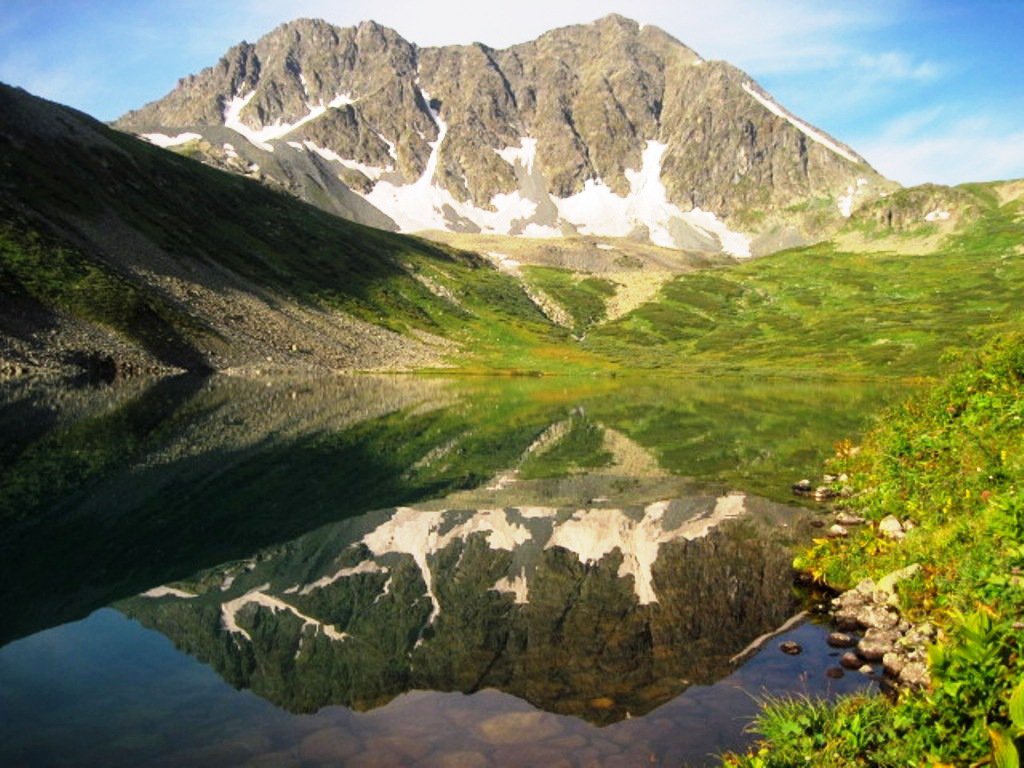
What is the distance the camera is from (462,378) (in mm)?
142250

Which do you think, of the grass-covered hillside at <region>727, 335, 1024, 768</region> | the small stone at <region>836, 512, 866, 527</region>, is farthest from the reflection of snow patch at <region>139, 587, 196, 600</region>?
the small stone at <region>836, 512, 866, 527</region>

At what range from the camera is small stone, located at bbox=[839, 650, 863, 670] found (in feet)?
55.8

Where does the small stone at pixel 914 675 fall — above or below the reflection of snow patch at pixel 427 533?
above

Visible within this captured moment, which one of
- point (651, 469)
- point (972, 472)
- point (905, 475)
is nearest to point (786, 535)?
point (905, 475)

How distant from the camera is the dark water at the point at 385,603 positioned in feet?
48.4

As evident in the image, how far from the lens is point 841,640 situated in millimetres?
18531

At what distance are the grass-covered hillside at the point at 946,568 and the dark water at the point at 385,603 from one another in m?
2.68

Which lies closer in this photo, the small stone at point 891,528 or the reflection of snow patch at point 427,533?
the small stone at point 891,528

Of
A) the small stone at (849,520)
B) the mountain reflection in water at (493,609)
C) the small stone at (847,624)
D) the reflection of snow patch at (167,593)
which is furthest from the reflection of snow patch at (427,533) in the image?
the small stone at (849,520)

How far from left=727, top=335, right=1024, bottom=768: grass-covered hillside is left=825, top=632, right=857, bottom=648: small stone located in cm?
156

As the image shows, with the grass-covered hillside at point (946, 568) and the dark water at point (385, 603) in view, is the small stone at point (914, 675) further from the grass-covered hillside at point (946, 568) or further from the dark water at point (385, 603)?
the dark water at point (385, 603)

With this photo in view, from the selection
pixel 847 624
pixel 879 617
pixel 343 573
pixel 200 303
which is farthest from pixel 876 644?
pixel 200 303

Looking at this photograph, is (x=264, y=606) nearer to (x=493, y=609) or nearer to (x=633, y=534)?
(x=493, y=609)

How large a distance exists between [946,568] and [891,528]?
6404 millimetres
